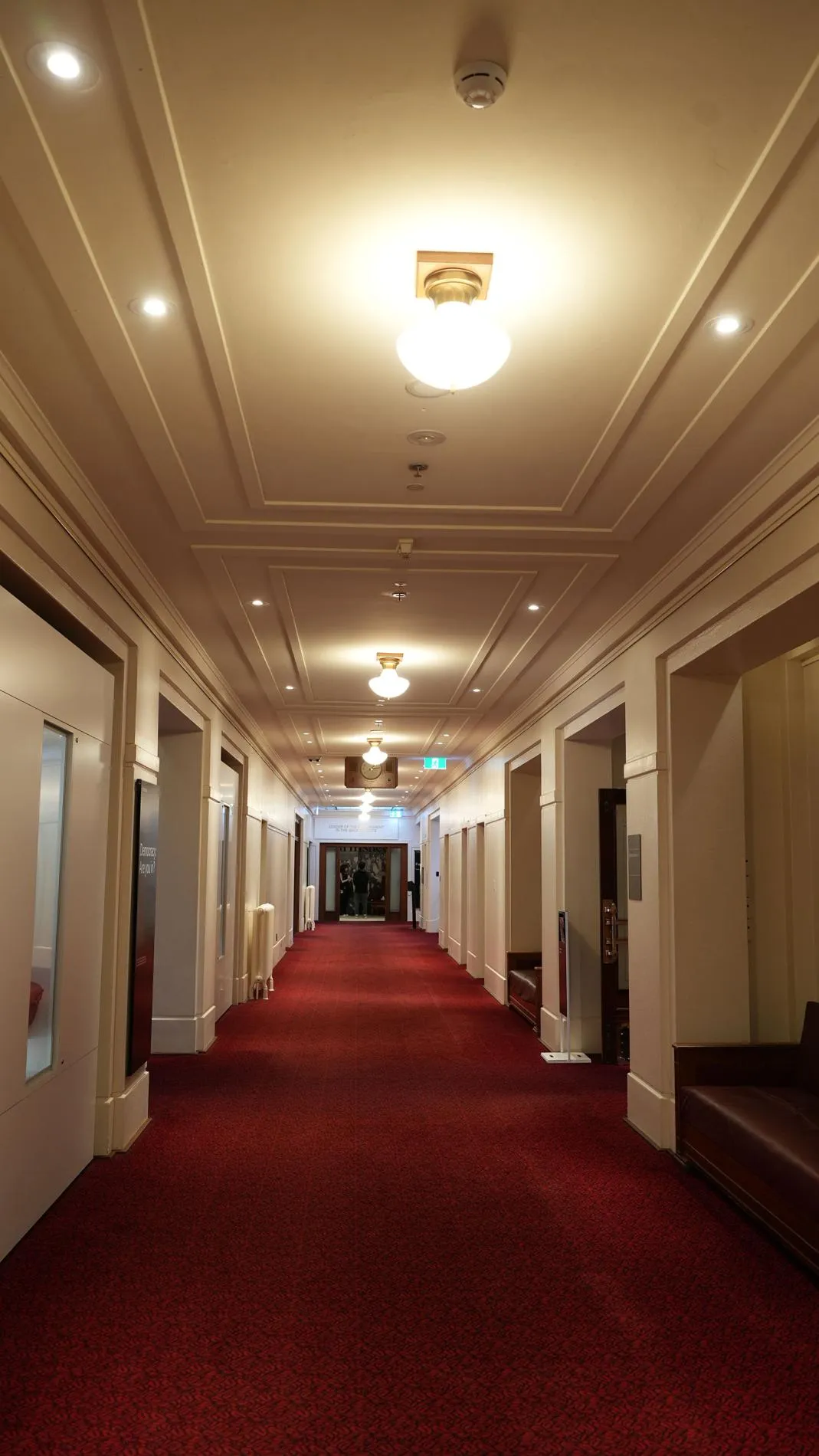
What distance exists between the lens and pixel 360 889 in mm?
32156

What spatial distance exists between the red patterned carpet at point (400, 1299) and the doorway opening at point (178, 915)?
177cm

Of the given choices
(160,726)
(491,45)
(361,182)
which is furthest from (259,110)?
(160,726)

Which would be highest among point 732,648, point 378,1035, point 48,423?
point 48,423

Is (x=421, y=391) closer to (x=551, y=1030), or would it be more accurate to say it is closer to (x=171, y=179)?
(x=171, y=179)

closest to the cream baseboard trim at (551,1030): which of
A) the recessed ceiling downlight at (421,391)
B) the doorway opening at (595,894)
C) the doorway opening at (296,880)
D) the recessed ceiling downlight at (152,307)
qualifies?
the doorway opening at (595,894)

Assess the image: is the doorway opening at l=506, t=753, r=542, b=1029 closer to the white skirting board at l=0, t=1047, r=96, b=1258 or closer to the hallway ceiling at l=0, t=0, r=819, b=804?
the hallway ceiling at l=0, t=0, r=819, b=804

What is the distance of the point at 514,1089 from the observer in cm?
734

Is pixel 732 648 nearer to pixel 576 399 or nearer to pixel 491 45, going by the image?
pixel 576 399

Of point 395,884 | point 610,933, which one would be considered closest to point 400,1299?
point 610,933

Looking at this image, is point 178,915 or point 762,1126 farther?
point 178,915

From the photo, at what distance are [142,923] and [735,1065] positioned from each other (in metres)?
3.45

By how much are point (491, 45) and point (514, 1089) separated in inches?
259

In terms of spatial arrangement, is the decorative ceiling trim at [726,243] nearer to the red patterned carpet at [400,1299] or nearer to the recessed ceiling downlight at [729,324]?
the recessed ceiling downlight at [729,324]

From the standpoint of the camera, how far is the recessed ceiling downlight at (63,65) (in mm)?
2117
